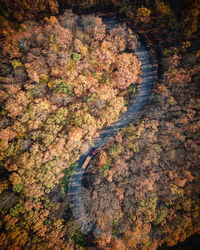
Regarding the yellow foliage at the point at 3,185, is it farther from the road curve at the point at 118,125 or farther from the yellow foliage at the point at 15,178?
the road curve at the point at 118,125

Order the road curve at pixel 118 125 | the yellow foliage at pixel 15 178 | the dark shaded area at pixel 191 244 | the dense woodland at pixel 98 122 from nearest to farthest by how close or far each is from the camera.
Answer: the dense woodland at pixel 98 122 → the yellow foliage at pixel 15 178 → the dark shaded area at pixel 191 244 → the road curve at pixel 118 125

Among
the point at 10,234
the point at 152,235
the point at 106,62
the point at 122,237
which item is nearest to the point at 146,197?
the point at 152,235

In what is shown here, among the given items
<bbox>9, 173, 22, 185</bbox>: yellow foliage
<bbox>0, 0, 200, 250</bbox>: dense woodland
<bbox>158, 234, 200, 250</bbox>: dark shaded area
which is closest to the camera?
<bbox>0, 0, 200, 250</bbox>: dense woodland

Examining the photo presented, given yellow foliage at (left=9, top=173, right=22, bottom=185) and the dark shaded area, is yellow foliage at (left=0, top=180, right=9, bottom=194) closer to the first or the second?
yellow foliage at (left=9, top=173, right=22, bottom=185)

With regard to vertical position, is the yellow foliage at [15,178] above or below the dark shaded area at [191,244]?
above

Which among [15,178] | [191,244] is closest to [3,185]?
[15,178]

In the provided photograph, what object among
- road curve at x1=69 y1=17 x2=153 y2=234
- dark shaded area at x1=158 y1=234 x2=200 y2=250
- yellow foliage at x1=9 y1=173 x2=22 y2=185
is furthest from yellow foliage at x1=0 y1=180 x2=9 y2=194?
dark shaded area at x1=158 y1=234 x2=200 y2=250

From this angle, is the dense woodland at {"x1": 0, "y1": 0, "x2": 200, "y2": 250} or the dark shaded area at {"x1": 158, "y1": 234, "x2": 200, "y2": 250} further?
the dark shaded area at {"x1": 158, "y1": 234, "x2": 200, "y2": 250}

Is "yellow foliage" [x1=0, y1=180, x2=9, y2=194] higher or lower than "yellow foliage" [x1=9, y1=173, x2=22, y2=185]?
above

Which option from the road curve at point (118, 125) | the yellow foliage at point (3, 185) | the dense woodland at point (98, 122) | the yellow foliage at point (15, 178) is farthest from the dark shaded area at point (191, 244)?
the yellow foliage at point (3, 185)
